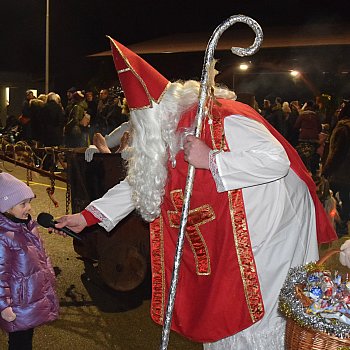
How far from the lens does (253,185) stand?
2994mm

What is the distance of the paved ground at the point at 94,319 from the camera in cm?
477

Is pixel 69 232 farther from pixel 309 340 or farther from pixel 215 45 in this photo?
pixel 309 340

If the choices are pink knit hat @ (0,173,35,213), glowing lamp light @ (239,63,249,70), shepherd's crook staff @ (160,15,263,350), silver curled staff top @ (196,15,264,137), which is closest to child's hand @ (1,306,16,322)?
pink knit hat @ (0,173,35,213)

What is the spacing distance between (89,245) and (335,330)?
4.00 metres

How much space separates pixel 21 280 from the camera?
12.3ft

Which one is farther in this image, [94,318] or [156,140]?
[94,318]

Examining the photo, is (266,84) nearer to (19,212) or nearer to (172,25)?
(172,25)

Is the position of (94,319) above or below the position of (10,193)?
below

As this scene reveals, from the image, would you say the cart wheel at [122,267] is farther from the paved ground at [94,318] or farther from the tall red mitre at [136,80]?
the tall red mitre at [136,80]

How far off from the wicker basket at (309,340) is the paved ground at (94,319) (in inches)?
98.4

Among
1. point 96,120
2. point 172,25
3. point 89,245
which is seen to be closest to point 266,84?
point 96,120

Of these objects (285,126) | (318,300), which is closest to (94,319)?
(318,300)

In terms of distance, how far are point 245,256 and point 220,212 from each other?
25 cm

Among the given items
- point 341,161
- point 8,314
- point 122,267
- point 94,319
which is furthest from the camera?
point 341,161
